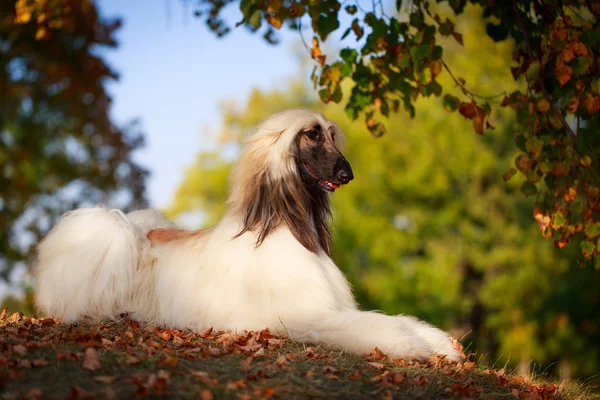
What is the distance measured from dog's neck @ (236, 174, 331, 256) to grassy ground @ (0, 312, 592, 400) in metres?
0.75

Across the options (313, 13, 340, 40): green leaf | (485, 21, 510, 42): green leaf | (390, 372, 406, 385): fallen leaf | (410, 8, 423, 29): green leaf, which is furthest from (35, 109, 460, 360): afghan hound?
(485, 21, 510, 42): green leaf

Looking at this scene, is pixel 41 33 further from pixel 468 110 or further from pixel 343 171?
pixel 468 110

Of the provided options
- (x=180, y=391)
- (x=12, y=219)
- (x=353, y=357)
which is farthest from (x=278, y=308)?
(x=12, y=219)

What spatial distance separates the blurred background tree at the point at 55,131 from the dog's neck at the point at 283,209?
1035 cm

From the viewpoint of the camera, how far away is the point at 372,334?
430cm

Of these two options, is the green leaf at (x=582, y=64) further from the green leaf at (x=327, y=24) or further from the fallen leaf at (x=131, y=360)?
the fallen leaf at (x=131, y=360)

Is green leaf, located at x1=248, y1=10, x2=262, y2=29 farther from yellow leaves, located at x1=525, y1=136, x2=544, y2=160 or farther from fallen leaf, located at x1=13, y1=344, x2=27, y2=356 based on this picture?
fallen leaf, located at x1=13, y1=344, x2=27, y2=356

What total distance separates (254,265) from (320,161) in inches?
34.7

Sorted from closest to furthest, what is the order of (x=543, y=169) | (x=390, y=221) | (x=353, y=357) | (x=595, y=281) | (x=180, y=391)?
(x=180, y=391) → (x=353, y=357) → (x=543, y=169) → (x=595, y=281) → (x=390, y=221)

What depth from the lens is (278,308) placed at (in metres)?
4.65

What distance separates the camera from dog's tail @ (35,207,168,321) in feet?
17.2

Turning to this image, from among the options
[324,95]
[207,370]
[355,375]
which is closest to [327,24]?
[324,95]

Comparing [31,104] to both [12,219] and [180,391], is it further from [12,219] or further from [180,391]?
[180,391]

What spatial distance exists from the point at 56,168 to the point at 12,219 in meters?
1.43
